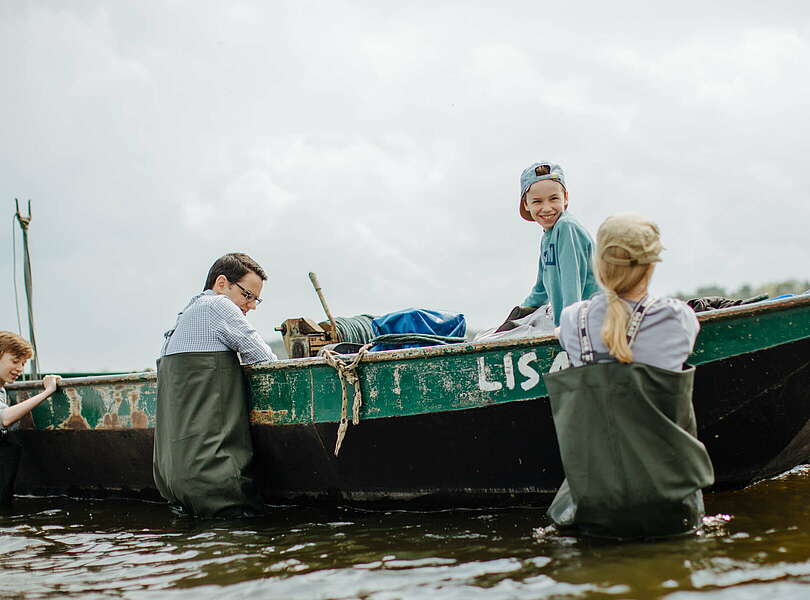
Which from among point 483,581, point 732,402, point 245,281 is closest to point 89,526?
point 245,281

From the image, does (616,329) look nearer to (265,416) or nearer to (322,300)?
(265,416)

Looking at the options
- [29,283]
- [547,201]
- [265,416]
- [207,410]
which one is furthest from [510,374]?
[29,283]

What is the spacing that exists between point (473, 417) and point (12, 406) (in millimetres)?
4334

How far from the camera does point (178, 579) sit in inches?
148

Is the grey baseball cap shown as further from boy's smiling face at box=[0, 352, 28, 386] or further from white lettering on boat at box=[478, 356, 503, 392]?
boy's smiling face at box=[0, 352, 28, 386]

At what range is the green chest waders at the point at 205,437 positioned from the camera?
513 cm

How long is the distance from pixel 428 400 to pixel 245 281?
163 centimetres

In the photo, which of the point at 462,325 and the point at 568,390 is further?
the point at 462,325

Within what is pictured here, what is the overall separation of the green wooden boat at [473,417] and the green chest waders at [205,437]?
0.27 m

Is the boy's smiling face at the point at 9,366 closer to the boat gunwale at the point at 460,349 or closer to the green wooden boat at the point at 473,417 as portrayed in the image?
the boat gunwale at the point at 460,349

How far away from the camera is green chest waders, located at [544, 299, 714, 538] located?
3379 mm

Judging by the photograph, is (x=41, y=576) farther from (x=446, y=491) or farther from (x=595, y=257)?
(x=595, y=257)

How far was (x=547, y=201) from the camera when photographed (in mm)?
4895

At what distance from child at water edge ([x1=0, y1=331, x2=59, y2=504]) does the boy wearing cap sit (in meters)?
4.43
